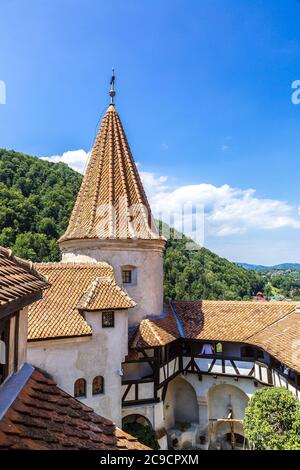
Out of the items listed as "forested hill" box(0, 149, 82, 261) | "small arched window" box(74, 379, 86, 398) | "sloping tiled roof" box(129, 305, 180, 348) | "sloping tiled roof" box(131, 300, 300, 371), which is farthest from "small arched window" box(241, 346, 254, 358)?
"forested hill" box(0, 149, 82, 261)

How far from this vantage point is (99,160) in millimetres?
19234

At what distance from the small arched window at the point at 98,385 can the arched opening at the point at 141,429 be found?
7.74ft

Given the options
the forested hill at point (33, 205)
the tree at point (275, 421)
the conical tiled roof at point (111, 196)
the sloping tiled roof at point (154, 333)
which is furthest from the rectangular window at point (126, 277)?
the forested hill at point (33, 205)

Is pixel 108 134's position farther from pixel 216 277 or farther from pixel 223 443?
pixel 216 277

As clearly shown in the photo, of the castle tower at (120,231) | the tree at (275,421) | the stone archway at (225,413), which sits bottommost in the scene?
the stone archway at (225,413)

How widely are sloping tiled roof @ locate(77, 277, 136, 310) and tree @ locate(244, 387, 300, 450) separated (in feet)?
19.7

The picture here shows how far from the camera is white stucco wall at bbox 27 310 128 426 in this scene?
1299 centimetres

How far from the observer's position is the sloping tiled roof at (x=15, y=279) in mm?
4052

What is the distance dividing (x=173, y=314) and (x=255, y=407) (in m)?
6.96

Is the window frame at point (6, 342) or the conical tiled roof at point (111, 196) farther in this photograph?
the conical tiled roof at point (111, 196)

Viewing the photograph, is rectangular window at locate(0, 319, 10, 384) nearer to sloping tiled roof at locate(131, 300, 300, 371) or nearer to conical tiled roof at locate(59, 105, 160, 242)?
sloping tiled roof at locate(131, 300, 300, 371)

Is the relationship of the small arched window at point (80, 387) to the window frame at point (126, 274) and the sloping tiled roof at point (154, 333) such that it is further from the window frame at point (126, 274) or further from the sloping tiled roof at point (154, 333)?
→ the window frame at point (126, 274)
